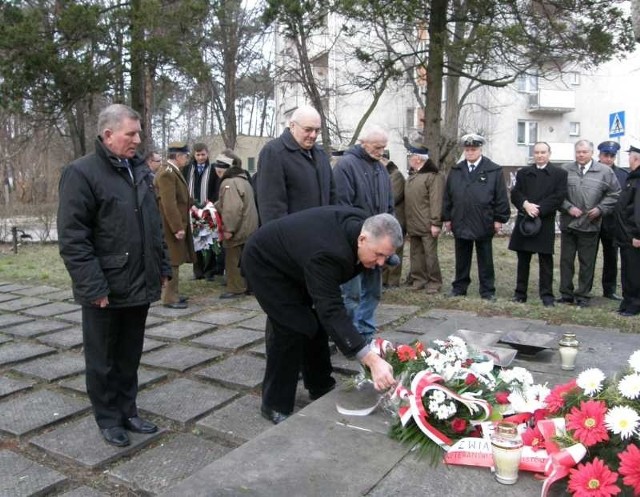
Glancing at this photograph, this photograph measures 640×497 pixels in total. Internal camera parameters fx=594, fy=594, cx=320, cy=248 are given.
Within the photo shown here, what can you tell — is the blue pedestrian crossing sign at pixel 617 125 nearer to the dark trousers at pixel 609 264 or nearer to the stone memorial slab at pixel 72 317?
the dark trousers at pixel 609 264

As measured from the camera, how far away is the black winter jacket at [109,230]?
2.95 m

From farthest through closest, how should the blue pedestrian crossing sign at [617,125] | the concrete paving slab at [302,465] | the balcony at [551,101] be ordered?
the balcony at [551,101]
the blue pedestrian crossing sign at [617,125]
the concrete paving slab at [302,465]

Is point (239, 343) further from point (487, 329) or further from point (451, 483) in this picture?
point (451, 483)

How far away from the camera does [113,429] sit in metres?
3.22

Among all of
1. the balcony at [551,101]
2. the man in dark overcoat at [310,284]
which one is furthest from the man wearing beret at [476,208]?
the balcony at [551,101]

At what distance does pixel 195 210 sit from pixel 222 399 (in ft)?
12.6

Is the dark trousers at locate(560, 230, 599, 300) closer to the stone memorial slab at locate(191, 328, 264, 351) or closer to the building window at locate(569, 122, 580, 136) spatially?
the stone memorial slab at locate(191, 328, 264, 351)

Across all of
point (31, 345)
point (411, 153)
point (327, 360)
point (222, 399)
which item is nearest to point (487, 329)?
point (327, 360)

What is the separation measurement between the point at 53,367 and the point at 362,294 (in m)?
2.40

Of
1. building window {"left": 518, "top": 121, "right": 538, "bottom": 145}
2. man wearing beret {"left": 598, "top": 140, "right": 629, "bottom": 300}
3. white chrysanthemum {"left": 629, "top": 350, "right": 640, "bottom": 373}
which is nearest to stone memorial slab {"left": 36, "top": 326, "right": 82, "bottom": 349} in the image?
white chrysanthemum {"left": 629, "top": 350, "right": 640, "bottom": 373}

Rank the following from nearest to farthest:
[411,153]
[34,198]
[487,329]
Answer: [487,329], [411,153], [34,198]

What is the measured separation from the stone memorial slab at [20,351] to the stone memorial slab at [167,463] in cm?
205

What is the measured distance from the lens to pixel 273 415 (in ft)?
11.3

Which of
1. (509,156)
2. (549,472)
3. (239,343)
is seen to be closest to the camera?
(549,472)
